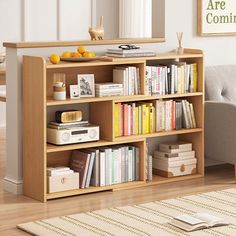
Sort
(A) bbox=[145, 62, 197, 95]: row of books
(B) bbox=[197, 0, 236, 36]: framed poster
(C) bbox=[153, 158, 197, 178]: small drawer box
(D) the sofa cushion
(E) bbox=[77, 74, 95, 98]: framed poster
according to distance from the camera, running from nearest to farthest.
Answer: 1. (E) bbox=[77, 74, 95, 98]: framed poster
2. (A) bbox=[145, 62, 197, 95]: row of books
3. (C) bbox=[153, 158, 197, 178]: small drawer box
4. (D) the sofa cushion
5. (B) bbox=[197, 0, 236, 36]: framed poster

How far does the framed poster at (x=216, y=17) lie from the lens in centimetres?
633

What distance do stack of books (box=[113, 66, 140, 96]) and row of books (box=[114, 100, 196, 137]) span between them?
10 centimetres

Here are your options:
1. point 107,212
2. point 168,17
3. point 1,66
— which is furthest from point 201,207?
point 1,66

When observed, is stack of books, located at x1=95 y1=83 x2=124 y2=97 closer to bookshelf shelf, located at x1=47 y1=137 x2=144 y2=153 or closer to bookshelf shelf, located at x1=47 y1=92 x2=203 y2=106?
bookshelf shelf, located at x1=47 y1=92 x2=203 y2=106

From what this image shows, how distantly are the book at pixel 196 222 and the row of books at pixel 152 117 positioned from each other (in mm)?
1118

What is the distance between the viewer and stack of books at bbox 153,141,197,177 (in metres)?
5.97

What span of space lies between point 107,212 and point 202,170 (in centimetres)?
131

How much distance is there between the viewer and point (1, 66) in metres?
6.60

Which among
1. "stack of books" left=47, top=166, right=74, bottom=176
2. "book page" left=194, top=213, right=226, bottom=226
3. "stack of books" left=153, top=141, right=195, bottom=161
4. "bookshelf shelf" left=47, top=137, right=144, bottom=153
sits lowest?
"book page" left=194, top=213, right=226, bottom=226

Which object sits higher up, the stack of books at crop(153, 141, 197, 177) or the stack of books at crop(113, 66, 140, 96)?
the stack of books at crop(113, 66, 140, 96)

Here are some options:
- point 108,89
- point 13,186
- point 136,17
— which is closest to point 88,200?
point 13,186

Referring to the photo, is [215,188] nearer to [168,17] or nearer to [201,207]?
[201,207]

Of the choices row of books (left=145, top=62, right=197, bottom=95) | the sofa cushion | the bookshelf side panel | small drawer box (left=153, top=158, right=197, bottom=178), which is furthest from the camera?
the sofa cushion

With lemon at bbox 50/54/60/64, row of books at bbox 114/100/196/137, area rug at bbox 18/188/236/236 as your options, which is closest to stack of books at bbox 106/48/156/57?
row of books at bbox 114/100/196/137
